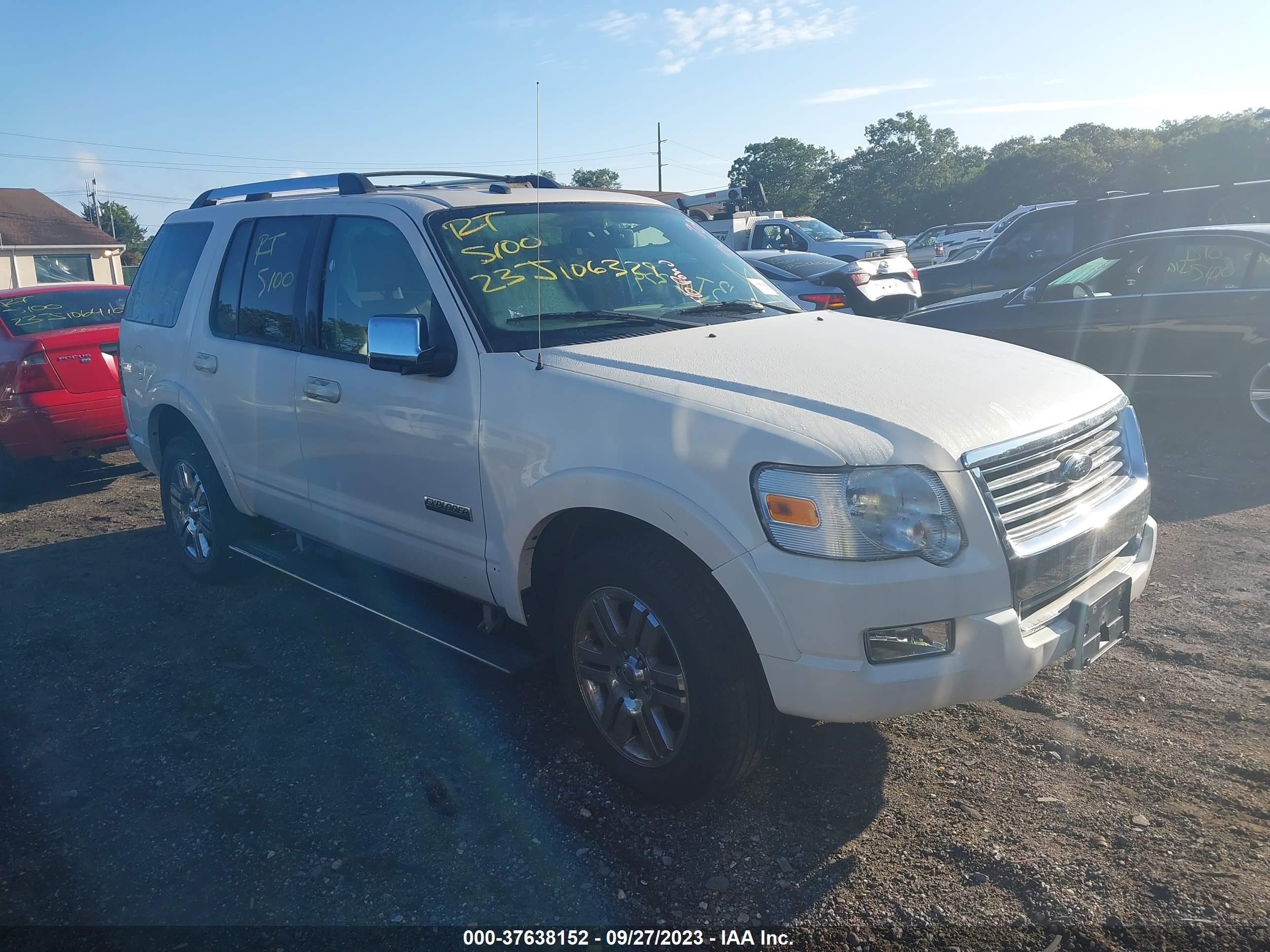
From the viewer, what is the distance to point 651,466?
2908 mm

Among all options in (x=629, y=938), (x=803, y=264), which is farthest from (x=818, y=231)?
(x=629, y=938)

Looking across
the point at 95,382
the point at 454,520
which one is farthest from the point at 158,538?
the point at 454,520

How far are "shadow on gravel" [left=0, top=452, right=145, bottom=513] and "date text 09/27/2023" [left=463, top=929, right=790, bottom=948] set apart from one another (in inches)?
271

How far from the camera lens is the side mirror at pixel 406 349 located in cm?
344

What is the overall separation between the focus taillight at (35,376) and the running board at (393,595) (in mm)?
3446

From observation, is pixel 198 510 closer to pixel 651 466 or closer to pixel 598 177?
A: pixel 651 466

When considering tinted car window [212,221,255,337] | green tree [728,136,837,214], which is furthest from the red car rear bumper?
green tree [728,136,837,214]

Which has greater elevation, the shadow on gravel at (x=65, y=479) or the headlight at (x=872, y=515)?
the headlight at (x=872, y=515)

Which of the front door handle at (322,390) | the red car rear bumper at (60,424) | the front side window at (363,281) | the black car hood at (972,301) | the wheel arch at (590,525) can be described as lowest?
the red car rear bumper at (60,424)

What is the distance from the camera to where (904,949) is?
2518 millimetres

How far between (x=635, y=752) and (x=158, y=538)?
4.83 m

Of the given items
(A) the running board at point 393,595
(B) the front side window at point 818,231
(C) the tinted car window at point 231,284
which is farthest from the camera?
(B) the front side window at point 818,231

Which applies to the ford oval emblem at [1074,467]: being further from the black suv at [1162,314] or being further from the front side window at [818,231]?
the front side window at [818,231]

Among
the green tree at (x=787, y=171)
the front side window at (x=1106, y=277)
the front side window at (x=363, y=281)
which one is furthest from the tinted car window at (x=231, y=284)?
the green tree at (x=787, y=171)
